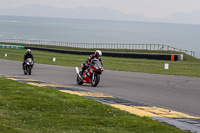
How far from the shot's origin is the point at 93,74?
55.3 feet

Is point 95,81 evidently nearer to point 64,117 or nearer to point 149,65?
point 64,117

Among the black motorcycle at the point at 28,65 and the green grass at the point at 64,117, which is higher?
the black motorcycle at the point at 28,65

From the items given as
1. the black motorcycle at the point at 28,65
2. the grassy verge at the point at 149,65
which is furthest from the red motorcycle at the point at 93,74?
the grassy verge at the point at 149,65

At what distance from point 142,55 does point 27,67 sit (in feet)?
68.7

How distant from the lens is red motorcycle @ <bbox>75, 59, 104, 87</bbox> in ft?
53.2

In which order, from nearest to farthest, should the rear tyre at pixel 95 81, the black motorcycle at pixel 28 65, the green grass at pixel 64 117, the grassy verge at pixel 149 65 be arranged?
1. the green grass at pixel 64 117
2. the rear tyre at pixel 95 81
3. the black motorcycle at pixel 28 65
4. the grassy verge at pixel 149 65

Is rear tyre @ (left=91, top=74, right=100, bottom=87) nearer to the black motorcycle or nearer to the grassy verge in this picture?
the grassy verge

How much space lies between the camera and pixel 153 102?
12359 mm

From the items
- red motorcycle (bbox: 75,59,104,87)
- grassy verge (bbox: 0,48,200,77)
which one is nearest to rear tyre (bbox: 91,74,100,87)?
red motorcycle (bbox: 75,59,104,87)

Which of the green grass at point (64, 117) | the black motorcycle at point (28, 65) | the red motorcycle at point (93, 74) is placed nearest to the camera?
the green grass at point (64, 117)

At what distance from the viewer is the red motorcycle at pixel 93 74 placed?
16.2 m

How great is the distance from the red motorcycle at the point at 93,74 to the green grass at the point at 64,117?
5.22m

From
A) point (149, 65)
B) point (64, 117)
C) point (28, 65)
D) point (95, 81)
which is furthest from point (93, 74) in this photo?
point (149, 65)

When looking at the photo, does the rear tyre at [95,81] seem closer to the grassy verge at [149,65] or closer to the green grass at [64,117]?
the green grass at [64,117]
